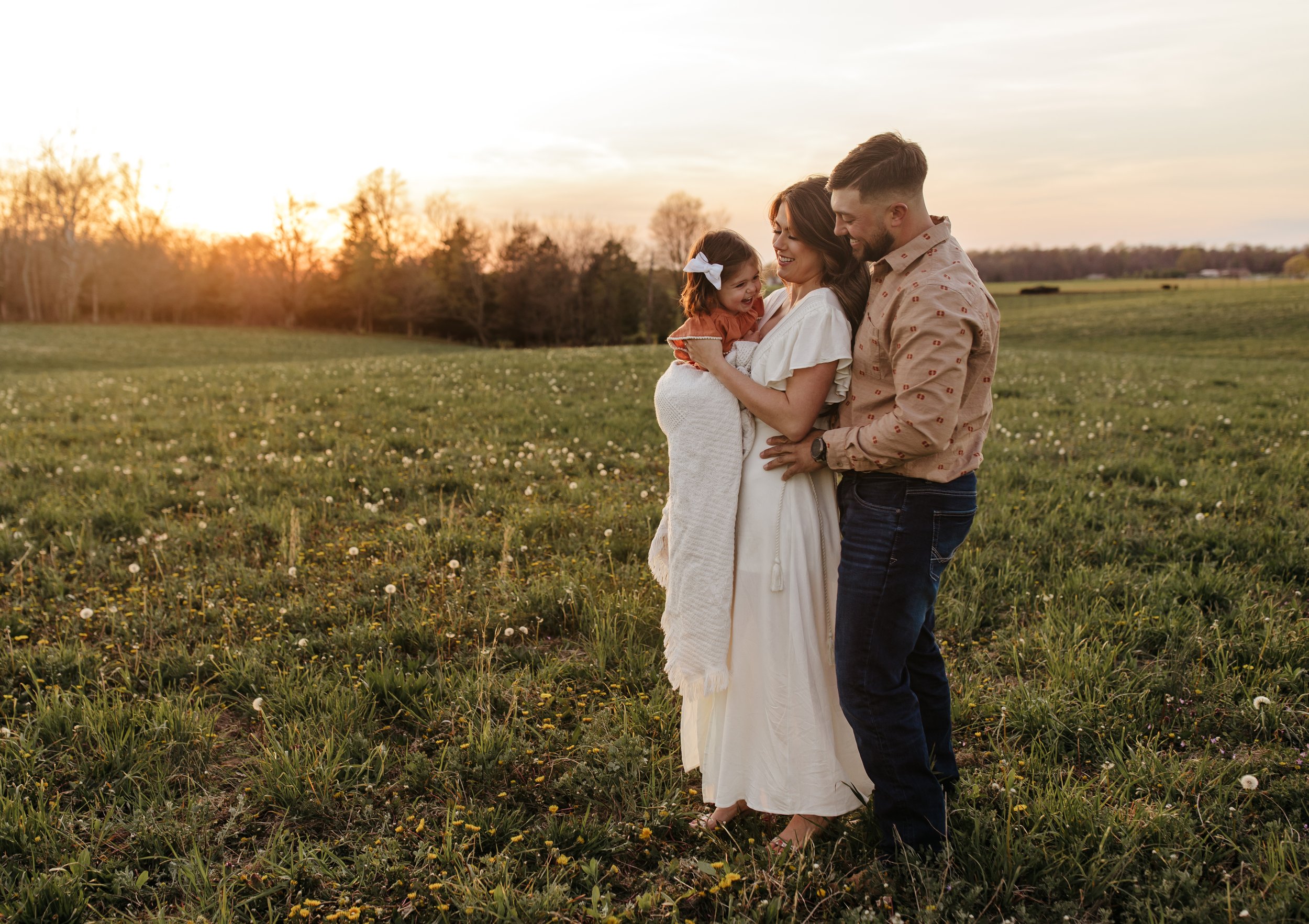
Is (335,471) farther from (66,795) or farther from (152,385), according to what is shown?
(152,385)

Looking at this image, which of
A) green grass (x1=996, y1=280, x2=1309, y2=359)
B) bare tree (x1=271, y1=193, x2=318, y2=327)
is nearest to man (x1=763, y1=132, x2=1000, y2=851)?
green grass (x1=996, y1=280, x2=1309, y2=359)

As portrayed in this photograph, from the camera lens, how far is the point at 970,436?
2.70m

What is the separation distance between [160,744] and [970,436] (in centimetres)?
389

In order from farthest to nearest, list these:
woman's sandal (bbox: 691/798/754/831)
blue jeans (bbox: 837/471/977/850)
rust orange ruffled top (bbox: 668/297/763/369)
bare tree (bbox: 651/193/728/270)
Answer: bare tree (bbox: 651/193/728/270) < woman's sandal (bbox: 691/798/754/831) < rust orange ruffled top (bbox: 668/297/763/369) < blue jeans (bbox: 837/471/977/850)

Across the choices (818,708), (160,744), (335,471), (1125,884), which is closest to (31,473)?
(335,471)

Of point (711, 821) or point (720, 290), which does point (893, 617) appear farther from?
point (720, 290)

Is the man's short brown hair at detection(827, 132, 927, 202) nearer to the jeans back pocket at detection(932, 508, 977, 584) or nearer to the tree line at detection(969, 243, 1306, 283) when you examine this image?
the jeans back pocket at detection(932, 508, 977, 584)

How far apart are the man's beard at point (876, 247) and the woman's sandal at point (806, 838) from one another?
7.07 ft

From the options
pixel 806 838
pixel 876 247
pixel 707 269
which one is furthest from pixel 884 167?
pixel 806 838

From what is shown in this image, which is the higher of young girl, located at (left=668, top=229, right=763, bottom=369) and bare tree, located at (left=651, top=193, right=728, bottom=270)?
bare tree, located at (left=651, top=193, right=728, bottom=270)

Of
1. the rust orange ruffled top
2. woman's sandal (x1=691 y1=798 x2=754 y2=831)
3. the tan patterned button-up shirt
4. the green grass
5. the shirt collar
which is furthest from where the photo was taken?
the green grass

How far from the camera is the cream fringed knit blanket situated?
10.0 feet

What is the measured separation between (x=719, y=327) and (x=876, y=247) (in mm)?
680

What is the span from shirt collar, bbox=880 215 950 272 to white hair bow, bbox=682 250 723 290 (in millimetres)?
639
